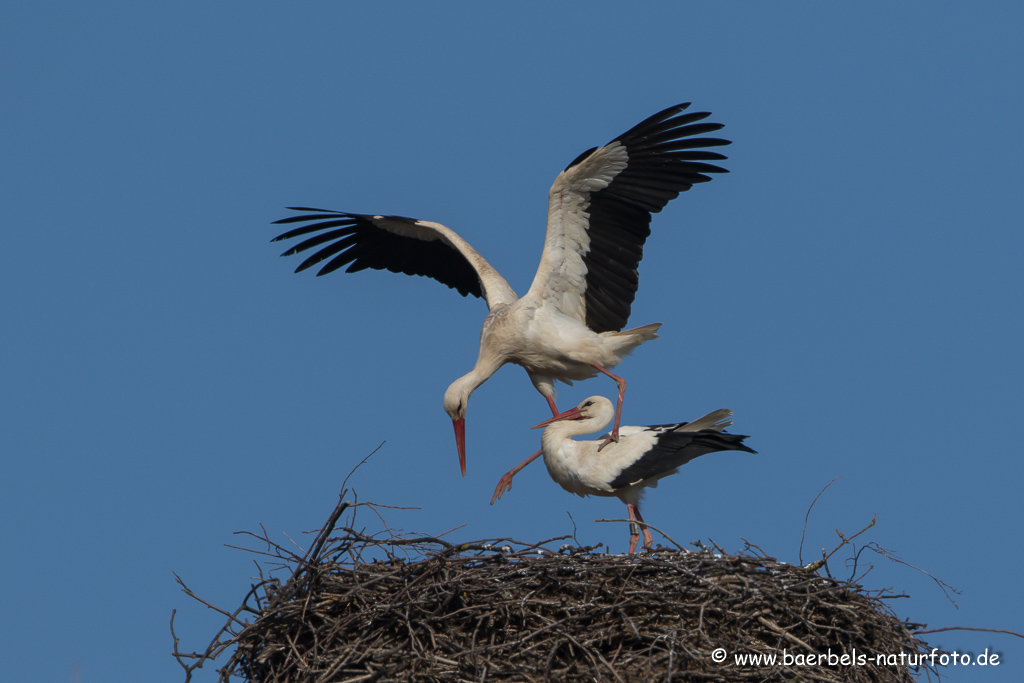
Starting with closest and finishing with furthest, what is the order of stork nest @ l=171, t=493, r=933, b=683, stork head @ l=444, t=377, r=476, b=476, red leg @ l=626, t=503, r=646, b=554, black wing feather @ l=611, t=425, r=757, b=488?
stork nest @ l=171, t=493, r=933, b=683 < black wing feather @ l=611, t=425, r=757, b=488 < red leg @ l=626, t=503, r=646, b=554 < stork head @ l=444, t=377, r=476, b=476

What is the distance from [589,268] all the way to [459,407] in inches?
55.7

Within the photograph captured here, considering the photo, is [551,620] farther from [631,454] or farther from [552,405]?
[552,405]

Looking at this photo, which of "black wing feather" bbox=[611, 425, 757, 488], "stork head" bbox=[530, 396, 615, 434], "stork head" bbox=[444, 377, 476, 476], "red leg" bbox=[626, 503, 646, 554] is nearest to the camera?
"black wing feather" bbox=[611, 425, 757, 488]

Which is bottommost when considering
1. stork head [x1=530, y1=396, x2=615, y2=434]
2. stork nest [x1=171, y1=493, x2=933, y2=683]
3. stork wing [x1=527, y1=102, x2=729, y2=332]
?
stork nest [x1=171, y1=493, x2=933, y2=683]

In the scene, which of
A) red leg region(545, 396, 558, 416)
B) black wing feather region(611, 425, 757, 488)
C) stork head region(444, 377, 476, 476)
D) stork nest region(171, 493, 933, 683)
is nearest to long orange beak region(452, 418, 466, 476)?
stork head region(444, 377, 476, 476)

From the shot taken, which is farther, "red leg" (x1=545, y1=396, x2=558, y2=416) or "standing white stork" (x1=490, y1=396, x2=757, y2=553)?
"red leg" (x1=545, y1=396, x2=558, y2=416)

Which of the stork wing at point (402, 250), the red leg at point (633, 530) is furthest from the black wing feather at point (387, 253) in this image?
the red leg at point (633, 530)

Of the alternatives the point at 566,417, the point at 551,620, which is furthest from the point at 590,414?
the point at 551,620

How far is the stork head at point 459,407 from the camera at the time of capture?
8359 mm

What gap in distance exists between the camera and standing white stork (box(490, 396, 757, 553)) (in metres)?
6.88

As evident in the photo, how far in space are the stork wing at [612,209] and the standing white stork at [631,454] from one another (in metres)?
1.10

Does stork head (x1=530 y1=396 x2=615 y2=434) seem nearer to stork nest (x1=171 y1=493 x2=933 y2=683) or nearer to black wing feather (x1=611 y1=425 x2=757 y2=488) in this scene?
black wing feather (x1=611 y1=425 x2=757 y2=488)

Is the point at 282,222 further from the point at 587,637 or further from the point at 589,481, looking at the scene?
the point at 587,637

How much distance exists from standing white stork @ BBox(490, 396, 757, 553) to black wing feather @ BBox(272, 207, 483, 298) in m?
2.36
